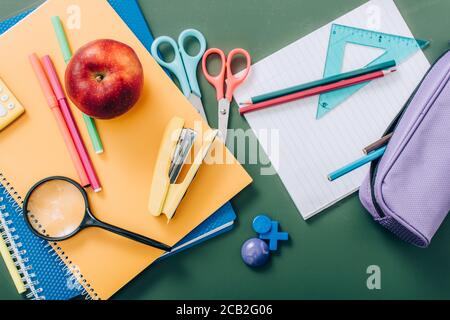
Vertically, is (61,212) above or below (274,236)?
above

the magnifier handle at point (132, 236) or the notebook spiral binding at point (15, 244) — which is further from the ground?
the notebook spiral binding at point (15, 244)

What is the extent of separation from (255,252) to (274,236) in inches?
1.7

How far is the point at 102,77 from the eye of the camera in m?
0.68

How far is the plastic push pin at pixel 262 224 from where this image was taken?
0.76m

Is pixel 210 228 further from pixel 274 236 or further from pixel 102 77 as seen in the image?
pixel 102 77

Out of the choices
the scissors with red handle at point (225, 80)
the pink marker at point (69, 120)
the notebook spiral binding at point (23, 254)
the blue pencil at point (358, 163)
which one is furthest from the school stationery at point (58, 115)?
the blue pencil at point (358, 163)

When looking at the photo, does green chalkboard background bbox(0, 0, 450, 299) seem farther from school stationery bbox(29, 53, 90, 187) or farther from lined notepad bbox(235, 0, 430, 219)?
school stationery bbox(29, 53, 90, 187)

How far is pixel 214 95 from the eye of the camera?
2.57 feet

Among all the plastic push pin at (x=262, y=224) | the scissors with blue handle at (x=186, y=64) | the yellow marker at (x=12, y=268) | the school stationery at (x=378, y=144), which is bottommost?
the plastic push pin at (x=262, y=224)

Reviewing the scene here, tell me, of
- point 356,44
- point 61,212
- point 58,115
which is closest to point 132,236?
point 61,212

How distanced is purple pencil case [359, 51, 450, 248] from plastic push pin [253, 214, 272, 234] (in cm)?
17

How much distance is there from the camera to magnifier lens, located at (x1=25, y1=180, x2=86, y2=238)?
2.45 feet

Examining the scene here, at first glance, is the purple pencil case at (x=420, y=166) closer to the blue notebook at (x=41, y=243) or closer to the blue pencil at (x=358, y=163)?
the blue pencil at (x=358, y=163)

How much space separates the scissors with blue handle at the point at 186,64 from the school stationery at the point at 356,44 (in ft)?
0.68
